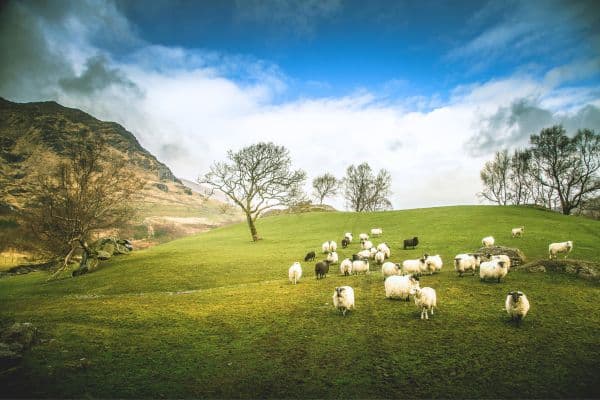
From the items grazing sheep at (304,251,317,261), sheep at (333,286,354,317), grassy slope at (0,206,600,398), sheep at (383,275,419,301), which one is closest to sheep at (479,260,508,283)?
grassy slope at (0,206,600,398)

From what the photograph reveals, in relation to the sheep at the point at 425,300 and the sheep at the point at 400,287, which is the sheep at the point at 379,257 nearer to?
the sheep at the point at 400,287

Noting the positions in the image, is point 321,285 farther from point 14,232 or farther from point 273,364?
point 14,232

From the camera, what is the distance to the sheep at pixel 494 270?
15.0 meters

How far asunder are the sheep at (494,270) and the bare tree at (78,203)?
3269 centimetres

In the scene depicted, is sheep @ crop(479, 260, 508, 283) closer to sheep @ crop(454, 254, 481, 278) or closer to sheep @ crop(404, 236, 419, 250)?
sheep @ crop(454, 254, 481, 278)

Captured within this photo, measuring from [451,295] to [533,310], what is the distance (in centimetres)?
303

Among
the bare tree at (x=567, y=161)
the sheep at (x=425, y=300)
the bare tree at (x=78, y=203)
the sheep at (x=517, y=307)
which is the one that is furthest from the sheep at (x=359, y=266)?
the bare tree at (x=567, y=161)

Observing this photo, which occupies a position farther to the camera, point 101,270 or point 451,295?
point 101,270

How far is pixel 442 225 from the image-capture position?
133 ft

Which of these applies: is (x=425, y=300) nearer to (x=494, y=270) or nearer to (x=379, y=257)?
(x=494, y=270)

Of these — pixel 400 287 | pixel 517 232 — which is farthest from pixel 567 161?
pixel 400 287

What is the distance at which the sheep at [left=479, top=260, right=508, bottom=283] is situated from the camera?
14964mm

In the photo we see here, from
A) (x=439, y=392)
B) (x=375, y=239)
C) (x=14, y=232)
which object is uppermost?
(x=14, y=232)

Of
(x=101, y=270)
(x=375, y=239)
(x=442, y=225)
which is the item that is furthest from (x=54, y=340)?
(x=442, y=225)
